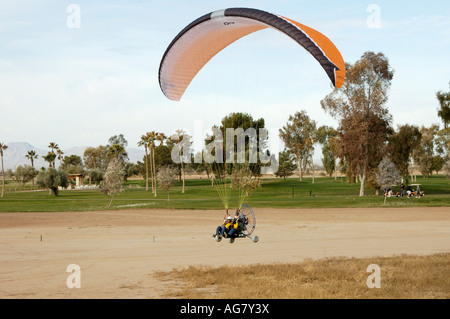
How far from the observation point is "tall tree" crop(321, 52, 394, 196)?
164ft

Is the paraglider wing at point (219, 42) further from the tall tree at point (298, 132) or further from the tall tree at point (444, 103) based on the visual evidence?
the tall tree at point (298, 132)

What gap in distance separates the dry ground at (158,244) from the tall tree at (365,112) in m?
19.5

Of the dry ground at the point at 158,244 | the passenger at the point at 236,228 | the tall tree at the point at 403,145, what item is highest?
the tall tree at the point at 403,145

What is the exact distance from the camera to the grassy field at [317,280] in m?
11.3

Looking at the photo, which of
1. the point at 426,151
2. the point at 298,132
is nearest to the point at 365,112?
the point at 298,132

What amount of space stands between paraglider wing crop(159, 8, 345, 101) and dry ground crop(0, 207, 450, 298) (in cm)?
637

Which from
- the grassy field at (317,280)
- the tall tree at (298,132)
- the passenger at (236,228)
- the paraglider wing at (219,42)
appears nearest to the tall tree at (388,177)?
the grassy field at (317,280)

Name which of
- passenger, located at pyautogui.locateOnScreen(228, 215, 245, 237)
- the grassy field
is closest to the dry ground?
the grassy field

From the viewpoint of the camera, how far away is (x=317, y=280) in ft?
41.8

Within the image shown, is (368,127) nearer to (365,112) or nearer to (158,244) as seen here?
(365,112)

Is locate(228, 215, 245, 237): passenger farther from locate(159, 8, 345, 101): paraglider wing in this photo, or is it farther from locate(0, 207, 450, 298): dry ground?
locate(159, 8, 345, 101): paraglider wing
